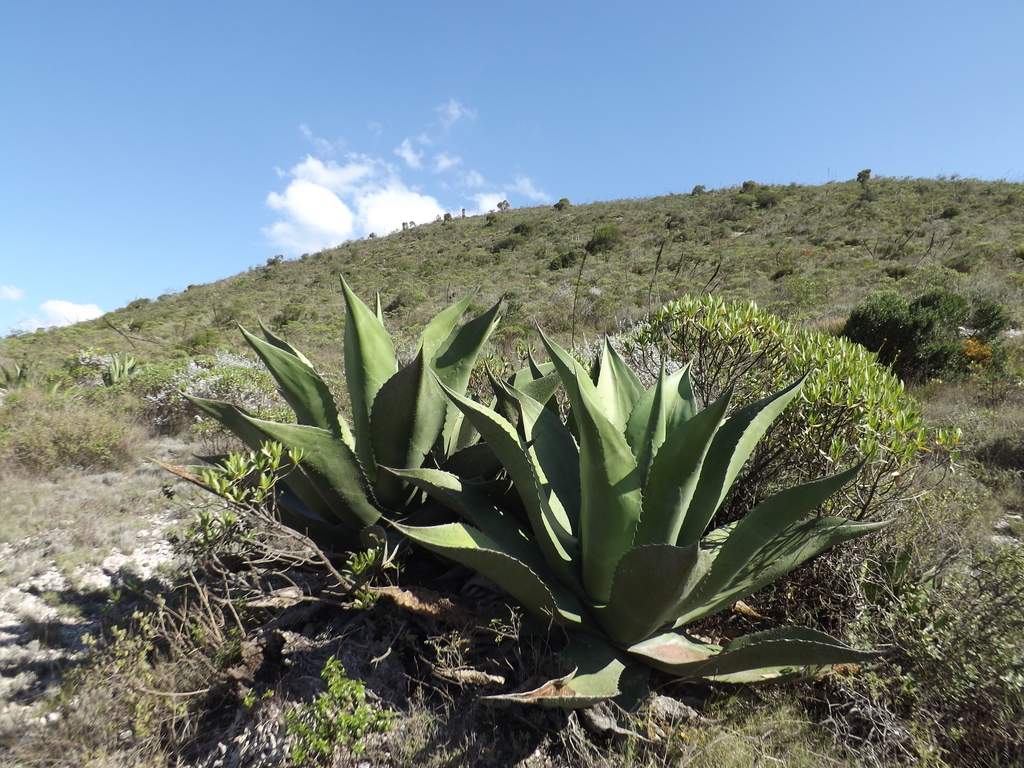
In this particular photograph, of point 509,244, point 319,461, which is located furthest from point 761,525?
point 509,244

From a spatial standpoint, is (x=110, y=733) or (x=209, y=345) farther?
(x=209, y=345)

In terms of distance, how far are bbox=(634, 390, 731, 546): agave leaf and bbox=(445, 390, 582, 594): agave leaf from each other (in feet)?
1.02

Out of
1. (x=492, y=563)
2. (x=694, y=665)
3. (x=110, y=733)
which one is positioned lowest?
(x=110, y=733)

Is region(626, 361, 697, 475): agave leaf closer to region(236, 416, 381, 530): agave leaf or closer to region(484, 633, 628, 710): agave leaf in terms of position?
region(484, 633, 628, 710): agave leaf

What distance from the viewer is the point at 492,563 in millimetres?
1627

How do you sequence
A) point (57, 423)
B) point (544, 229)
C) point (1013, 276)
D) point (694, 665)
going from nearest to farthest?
point (694, 665), point (57, 423), point (1013, 276), point (544, 229)

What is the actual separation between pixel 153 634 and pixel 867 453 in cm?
310

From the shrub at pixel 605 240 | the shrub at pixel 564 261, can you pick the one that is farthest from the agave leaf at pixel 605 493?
the shrub at pixel 605 240

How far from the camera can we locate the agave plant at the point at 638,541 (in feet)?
5.21

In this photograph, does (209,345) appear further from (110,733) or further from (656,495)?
(656,495)

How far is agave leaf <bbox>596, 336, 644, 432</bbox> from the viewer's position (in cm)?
228

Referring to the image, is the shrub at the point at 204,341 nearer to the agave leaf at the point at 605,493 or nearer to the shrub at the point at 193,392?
the shrub at the point at 193,392

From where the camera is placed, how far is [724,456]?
6.12 ft

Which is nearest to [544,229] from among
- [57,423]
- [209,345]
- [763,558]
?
[209,345]
